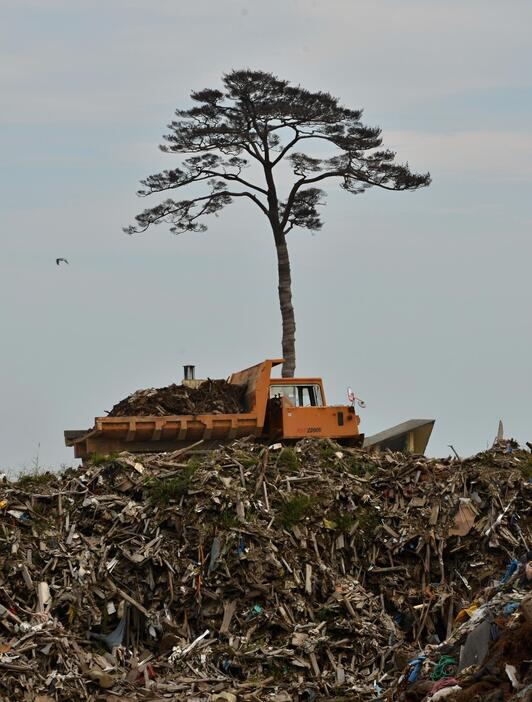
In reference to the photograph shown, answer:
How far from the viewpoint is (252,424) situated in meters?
21.7

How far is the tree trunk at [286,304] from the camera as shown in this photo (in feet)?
103

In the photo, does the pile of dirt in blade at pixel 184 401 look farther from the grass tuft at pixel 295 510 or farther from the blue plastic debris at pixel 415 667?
the blue plastic debris at pixel 415 667

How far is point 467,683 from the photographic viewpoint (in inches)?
434

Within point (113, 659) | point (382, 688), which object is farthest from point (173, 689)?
point (382, 688)

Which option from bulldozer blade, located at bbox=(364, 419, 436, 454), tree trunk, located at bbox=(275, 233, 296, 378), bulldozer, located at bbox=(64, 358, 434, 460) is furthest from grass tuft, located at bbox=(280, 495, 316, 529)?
tree trunk, located at bbox=(275, 233, 296, 378)

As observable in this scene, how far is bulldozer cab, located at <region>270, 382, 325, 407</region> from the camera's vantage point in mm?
22484

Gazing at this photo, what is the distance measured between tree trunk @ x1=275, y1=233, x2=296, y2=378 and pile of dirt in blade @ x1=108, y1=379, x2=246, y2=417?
8079 millimetres

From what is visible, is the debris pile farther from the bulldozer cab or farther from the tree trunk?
the tree trunk

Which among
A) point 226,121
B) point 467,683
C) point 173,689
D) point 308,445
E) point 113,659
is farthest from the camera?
point 226,121

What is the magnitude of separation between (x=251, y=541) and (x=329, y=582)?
48.4 inches

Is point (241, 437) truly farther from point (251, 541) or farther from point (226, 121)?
point (226, 121)

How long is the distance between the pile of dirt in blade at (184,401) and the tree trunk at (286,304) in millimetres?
8079

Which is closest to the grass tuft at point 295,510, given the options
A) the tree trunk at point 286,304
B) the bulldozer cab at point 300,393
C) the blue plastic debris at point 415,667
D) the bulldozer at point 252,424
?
the bulldozer at point 252,424

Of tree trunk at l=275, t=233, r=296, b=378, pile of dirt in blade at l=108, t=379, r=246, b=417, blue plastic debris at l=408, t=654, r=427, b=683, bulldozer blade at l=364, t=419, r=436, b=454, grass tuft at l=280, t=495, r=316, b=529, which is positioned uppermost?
tree trunk at l=275, t=233, r=296, b=378
